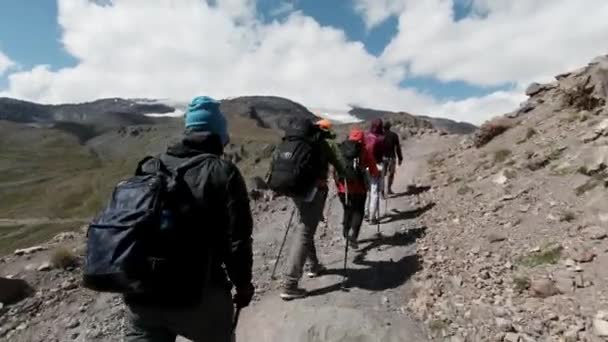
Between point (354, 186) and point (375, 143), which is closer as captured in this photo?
point (354, 186)

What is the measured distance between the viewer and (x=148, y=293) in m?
3.93

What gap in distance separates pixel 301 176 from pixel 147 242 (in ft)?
15.3

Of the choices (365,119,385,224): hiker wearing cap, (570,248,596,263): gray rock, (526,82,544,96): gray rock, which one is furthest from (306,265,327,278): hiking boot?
(526,82,544,96): gray rock

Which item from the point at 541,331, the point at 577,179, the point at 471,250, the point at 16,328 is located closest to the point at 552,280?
the point at 541,331

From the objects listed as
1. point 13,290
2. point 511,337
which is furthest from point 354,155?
point 13,290

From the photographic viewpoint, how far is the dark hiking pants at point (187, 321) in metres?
4.09

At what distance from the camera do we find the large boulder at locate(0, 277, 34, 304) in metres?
10.2

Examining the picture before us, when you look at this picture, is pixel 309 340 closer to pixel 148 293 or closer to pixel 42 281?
pixel 148 293

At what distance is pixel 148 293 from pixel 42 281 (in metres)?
8.61

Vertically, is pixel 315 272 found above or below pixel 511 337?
below

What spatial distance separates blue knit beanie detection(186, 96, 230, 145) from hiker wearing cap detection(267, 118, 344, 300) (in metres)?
3.71

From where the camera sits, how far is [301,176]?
27.4 feet

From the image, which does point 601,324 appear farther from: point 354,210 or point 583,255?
point 354,210

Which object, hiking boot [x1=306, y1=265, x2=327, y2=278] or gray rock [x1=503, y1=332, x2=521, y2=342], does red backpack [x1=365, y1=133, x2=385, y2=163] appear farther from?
gray rock [x1=503, y1=332, x2=521, y2=342]
